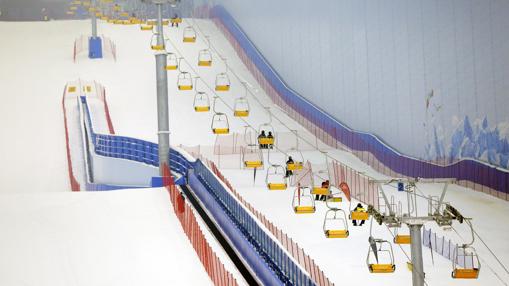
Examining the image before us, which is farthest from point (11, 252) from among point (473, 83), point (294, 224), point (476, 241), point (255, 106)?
point (255, 106)

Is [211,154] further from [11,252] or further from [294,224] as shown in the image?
[11,252]

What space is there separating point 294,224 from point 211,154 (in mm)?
6591

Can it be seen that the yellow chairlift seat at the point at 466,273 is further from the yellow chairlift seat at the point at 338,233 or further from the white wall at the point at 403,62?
the white wall at the point at 403,62

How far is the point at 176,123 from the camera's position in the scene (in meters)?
31.0

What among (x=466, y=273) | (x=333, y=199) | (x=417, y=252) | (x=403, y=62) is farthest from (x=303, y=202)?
(x=417, y=252)

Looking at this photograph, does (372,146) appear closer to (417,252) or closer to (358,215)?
(358,215)

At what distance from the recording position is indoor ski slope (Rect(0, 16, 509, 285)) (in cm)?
1825

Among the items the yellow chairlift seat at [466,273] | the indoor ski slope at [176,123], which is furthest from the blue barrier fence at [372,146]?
the yellow chairlift seat at [466,273]

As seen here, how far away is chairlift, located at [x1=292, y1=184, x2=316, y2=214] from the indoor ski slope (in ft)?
0.86

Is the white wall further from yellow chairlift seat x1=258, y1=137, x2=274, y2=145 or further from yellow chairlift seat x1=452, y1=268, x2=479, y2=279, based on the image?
yellow chairlift seat x1=452, y1=268, x2=479, y2=279

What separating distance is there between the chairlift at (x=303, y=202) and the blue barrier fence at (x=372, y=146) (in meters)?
2.78

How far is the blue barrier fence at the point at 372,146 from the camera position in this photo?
903 inches

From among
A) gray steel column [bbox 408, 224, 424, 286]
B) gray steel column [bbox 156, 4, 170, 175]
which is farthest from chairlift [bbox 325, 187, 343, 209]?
gray steel column [bbox 408, 224, 424, 286]

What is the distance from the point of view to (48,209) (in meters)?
19.5
